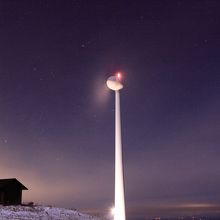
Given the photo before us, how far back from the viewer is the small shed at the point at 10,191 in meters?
56.9

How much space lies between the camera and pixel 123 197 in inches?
1521

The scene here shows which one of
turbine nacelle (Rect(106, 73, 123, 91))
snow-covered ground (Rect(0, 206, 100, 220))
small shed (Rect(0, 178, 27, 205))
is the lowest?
snow-covered ground (Rect(0, 206, 100, 220))

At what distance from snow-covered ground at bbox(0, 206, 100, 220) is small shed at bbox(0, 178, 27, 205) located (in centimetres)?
1000

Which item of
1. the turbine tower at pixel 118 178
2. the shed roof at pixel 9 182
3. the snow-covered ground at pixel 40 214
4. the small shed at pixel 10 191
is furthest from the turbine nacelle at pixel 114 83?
the small shed at pixel 10 191

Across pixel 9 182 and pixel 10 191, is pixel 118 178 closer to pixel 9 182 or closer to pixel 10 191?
pixel 9 182

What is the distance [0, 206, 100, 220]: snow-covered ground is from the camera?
133 feet

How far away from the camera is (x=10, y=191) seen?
2295 inches

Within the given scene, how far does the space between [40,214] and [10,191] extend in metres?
15.9

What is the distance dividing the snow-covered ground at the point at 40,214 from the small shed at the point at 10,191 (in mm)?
10000

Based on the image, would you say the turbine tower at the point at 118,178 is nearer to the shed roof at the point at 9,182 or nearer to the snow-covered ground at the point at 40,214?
the snow-covered ground at the point at 40,214

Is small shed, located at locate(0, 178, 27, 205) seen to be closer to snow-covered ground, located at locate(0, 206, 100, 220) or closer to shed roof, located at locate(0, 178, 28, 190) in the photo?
shed roof, located at locate(0, 178, 28, 190)

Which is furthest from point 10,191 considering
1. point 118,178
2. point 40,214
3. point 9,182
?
point 118,178

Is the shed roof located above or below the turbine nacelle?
below

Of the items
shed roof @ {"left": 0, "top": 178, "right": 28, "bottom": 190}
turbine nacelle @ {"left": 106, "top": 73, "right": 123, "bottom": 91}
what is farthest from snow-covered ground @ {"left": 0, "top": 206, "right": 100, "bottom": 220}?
turbine nacelle @ {"left": 106, "top": 73, "right": 123, "bottom": 91}
